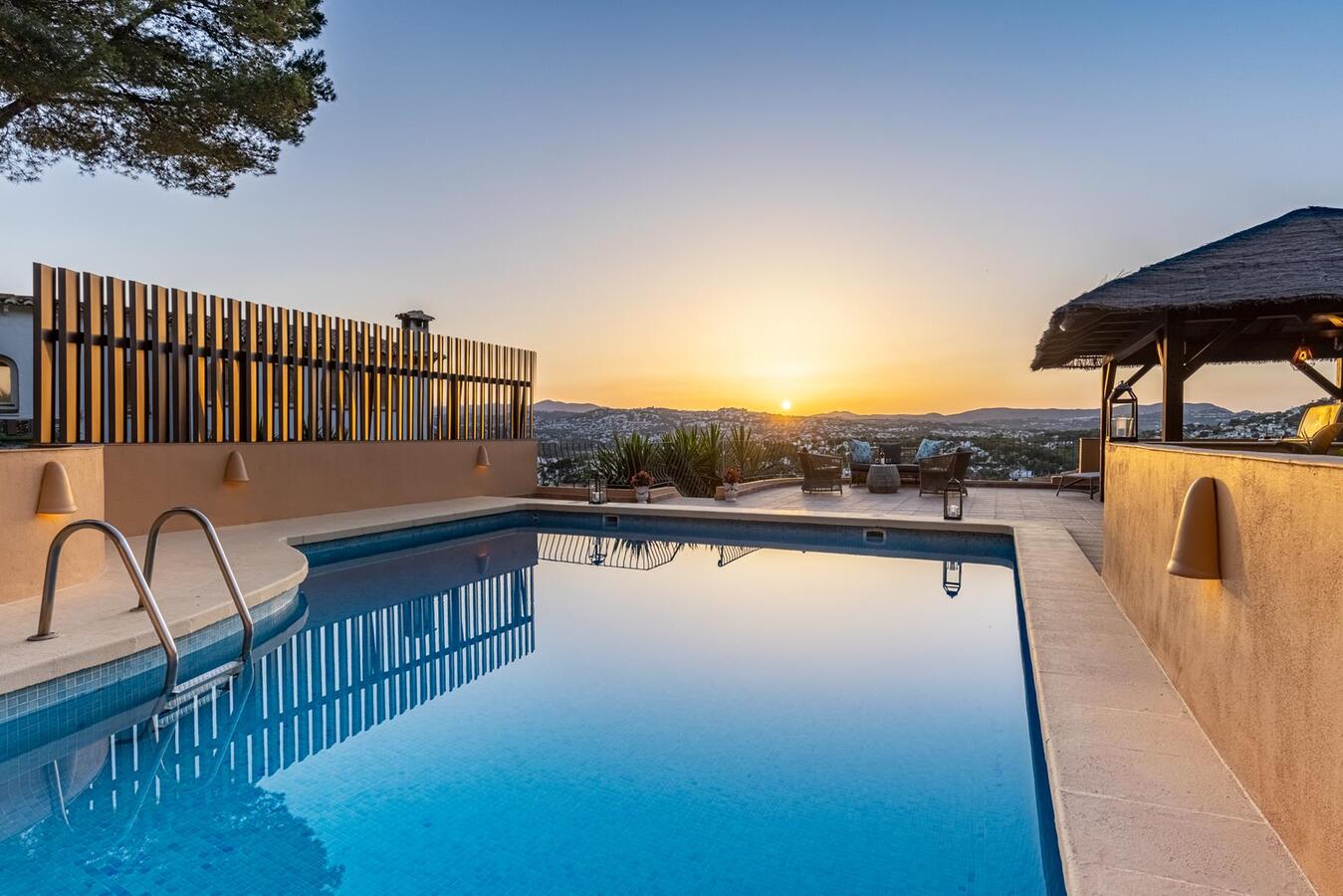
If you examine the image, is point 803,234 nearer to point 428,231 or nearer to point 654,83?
point 654,83

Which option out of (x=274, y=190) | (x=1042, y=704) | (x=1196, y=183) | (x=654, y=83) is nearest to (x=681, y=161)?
(x=654, y=83)

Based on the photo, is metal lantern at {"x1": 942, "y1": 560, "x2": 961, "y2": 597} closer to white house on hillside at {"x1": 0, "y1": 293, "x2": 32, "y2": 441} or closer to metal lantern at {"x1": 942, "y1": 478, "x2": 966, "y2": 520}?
metal lantern at {"x1": 942, "y1": 478, "x2": 966, "y2": 520}

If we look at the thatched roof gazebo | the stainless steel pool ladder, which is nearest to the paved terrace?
the thatched roof gazebo

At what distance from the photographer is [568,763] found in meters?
3.42

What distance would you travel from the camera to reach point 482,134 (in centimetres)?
1103

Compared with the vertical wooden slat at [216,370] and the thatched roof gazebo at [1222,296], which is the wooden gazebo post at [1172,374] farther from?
the vertical wooden slat at [216,370]

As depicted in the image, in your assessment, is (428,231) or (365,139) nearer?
(365,139)

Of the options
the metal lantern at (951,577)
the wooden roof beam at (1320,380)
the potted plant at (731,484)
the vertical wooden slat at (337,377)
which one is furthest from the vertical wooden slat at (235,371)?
the wooden roof beam at (1320,380)

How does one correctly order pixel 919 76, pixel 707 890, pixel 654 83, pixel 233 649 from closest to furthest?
pixel 707 890 → pixel 233 649 → pixel 919 76 → pixel 654 83

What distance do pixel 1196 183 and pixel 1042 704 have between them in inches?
457

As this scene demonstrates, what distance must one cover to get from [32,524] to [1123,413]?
45.0 feet

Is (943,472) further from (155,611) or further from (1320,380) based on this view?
(155,611)

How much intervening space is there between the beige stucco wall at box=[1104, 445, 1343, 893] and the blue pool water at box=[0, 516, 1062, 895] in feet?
2.43

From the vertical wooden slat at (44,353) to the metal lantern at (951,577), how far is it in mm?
8895
